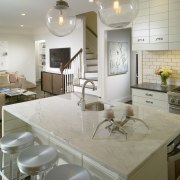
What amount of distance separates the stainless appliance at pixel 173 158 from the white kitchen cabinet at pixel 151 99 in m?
1.42

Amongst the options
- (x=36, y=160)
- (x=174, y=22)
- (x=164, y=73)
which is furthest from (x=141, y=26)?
(x=36, y=160)

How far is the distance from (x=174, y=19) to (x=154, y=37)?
1.39ft

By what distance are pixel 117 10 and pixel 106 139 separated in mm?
1102

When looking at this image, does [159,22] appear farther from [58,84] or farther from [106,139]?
[58,84]

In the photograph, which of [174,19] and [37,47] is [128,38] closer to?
[174,19]

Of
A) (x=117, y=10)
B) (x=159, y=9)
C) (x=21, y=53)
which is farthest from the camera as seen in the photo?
(x=21, y=53)

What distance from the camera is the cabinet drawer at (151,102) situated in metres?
3.23

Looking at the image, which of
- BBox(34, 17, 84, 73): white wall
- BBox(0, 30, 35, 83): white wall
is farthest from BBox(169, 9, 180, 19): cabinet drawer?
BBox(0, 30, 35, 83): white wall

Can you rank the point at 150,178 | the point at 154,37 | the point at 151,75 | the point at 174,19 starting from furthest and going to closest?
the point at 151,75
the point at 154,37
the point at 174,19
the point at 150,178

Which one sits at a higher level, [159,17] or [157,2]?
[157,2]

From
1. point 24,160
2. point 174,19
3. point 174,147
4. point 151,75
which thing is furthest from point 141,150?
point 151,75

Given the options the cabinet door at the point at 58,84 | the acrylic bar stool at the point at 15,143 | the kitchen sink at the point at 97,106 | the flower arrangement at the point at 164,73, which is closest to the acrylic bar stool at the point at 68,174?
the acrylic bar stool at the point at 15,143

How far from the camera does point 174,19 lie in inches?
125

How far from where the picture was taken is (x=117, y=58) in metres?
6.11
